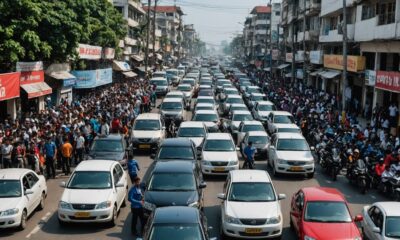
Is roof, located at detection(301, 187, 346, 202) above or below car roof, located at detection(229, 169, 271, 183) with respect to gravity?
below

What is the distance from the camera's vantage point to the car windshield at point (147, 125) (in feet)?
90.0

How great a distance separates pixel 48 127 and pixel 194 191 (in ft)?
32.2

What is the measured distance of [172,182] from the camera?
1569 cm

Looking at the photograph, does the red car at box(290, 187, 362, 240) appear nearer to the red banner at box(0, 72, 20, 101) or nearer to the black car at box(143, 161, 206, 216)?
the black car at box(143, 161, 206, 216)

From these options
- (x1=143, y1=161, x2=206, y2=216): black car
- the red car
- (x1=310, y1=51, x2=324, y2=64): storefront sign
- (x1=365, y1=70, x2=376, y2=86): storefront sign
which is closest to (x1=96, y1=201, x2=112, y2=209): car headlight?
(x1=143, y1=161, x2=206, y2=216): black car

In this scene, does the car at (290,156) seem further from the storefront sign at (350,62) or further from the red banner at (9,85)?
the storefront sign at (350,62)

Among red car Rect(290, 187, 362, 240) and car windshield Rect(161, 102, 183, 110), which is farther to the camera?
car windshield Rect(161, 102, 183, 110)

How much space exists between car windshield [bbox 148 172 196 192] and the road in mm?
1215

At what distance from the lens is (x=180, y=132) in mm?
26719

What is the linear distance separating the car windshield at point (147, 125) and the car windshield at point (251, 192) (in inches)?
503

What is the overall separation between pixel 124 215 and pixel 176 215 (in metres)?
5.17

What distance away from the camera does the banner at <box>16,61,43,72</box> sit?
1207 inches

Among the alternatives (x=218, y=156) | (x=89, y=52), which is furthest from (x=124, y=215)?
(x=89, y=52)

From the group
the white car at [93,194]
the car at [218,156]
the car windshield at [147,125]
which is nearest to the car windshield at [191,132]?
the car windshield at [147,125]
